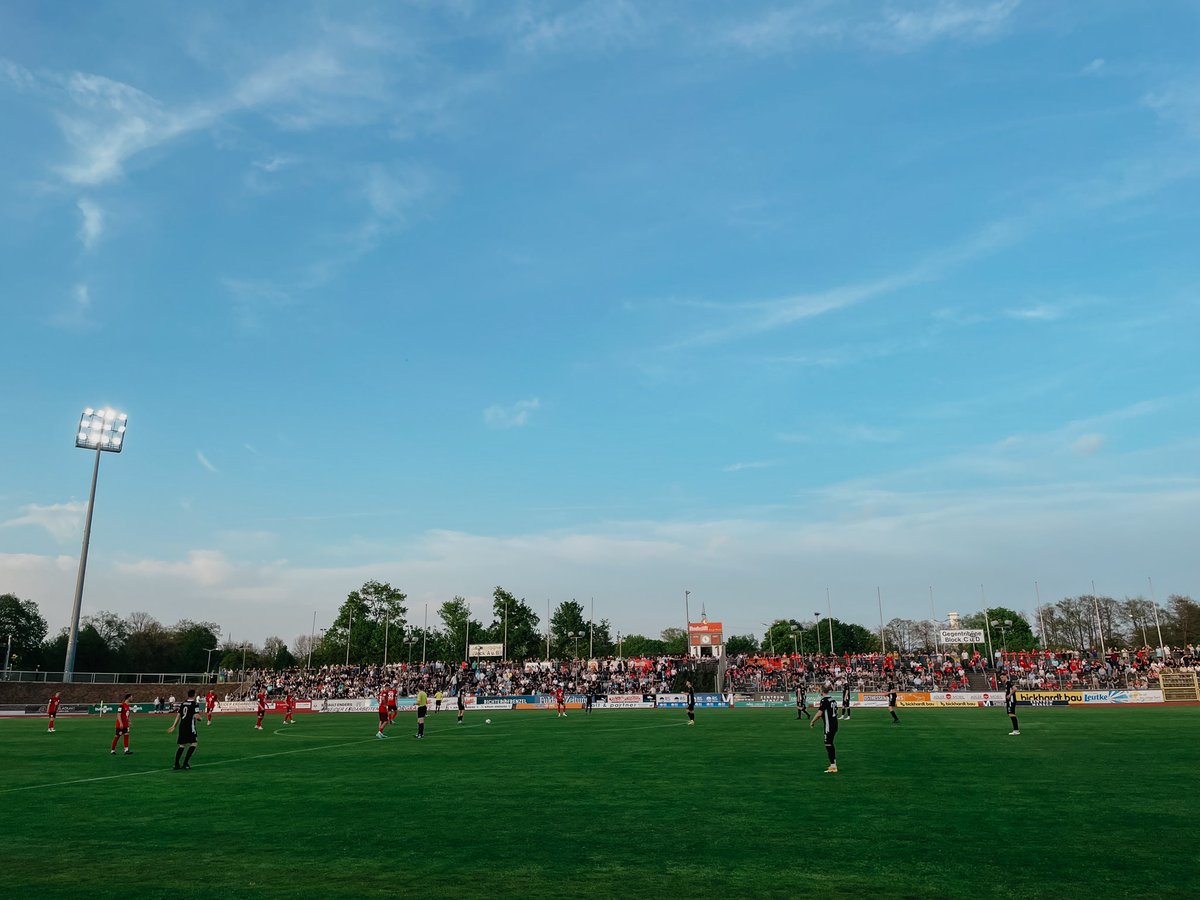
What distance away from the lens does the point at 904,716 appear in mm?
43531

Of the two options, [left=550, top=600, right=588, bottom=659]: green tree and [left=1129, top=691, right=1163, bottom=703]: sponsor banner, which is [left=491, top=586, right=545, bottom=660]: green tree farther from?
[left=1129, top=691, right=1163, bottom=703]: sponsor banner

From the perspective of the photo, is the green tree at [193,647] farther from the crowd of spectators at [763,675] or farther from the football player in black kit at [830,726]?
the football player in black kit at [830,726]

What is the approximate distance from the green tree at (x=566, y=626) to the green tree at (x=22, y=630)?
262 feet

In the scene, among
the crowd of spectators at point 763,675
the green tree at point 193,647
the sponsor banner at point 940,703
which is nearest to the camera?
the sponsor banner at point 940,703

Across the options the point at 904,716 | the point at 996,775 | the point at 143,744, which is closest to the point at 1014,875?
the point at 996,775

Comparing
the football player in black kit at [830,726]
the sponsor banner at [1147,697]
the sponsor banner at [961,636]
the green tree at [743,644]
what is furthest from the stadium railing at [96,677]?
the green tree at [743,644]

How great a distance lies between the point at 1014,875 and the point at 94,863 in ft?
40.5

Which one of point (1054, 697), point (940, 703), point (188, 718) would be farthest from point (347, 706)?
point (1054, 697)

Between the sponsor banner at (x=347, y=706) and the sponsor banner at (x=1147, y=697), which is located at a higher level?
the sponsor banner at (x=1147, y=697)

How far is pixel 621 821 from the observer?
1356 cm

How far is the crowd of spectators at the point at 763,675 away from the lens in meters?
62.1

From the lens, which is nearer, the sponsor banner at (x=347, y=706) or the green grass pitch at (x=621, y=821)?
the green grass pitch at (x=621, y=821)

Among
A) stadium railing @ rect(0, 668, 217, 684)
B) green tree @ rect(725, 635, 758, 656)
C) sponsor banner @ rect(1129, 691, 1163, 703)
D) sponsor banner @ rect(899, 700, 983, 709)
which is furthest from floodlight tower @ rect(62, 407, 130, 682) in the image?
green tree @ rect(725, 635, 758, 656)

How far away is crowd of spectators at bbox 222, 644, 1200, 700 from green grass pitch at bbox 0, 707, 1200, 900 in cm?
3808
